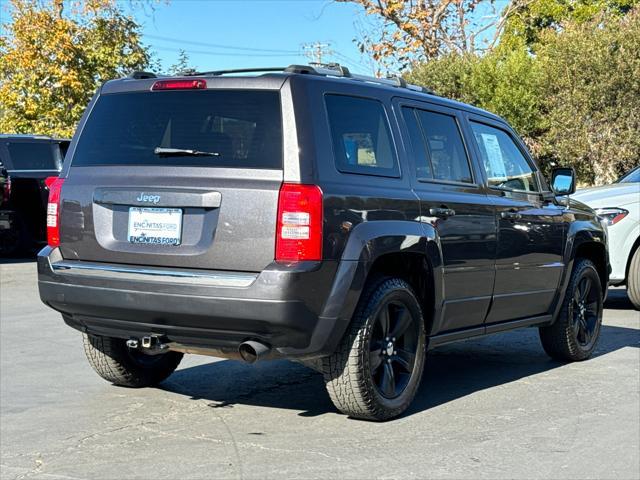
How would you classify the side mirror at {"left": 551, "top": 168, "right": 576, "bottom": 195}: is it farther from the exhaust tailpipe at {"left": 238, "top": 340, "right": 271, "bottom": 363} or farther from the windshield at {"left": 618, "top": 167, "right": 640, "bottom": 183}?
the windshield at {"left": 618, "top": 167, "right": 640, "bottom": 183}

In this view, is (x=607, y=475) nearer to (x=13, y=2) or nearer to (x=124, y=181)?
(x=124, y=181)

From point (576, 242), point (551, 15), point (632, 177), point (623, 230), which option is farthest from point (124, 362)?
point (551, 15)

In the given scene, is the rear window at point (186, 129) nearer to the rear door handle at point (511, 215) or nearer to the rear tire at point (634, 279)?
the rear door handle at point (511, 215)

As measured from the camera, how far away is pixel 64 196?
5582 millimetres

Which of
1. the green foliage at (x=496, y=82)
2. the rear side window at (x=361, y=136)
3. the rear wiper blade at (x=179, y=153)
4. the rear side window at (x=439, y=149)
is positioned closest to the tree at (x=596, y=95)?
the green foliage at (x=496, y=82)

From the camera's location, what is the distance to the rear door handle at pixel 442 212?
19.3 feet

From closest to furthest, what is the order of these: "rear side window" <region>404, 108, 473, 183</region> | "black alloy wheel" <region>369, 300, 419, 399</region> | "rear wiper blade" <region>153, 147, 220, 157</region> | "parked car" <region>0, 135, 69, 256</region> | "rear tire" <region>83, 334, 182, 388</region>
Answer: "rear wiper blade" <region>153, 147, 220, 157</region>
"black alloy wheel" <region>369, 300, 419, 399</region>
"rear side window" <region>404, 108, 473, 183</region>
"rear tire" <region>83, 334, 182, 388</region>
"parked car" <region>0, 135, 69, 256</region>

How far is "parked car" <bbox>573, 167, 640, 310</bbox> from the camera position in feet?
33.9

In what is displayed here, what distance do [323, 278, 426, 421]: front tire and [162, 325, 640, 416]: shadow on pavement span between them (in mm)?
303

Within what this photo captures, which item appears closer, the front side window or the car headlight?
the front side window

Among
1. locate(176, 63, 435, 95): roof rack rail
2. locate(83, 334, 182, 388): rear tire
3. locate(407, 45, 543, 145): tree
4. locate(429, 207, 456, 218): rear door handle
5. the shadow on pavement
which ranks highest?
locate(407, 45, 543, 145): tree

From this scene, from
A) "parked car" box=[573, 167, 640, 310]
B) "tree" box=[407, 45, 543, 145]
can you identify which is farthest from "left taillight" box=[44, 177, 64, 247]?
"tree" box=[407, 45, 543, 145]

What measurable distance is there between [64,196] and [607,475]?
3268 mm

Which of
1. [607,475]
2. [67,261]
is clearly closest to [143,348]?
[67,261]
